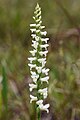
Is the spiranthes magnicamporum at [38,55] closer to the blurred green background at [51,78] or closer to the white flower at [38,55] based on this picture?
the white flower at [38,55]

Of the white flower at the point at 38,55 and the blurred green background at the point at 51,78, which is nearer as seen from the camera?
the white flower at the point at 38,55

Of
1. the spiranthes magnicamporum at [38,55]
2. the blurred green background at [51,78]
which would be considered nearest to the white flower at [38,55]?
the spiranthes magnicamporum at [38,55]

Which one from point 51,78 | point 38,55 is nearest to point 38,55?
point 38,55

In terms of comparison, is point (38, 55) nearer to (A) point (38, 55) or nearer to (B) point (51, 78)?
(A) point (38, 55)

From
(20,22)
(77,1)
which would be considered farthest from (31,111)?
(77,1)

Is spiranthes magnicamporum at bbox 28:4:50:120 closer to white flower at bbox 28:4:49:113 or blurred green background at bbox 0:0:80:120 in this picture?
white flower at bbox 28:4:49:113

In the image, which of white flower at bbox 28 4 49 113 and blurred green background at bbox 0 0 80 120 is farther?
blurred green background at bbox 0 0 80 120

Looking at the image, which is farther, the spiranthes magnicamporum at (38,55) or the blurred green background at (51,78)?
the blurred green background at (51,78)

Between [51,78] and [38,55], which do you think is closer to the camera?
[38,55]

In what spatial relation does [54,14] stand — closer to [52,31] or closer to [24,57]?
[52,31]

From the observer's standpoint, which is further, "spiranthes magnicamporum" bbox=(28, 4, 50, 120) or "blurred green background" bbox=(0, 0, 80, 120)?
"blurred green background" bbox=(0, 0, 80, 120)

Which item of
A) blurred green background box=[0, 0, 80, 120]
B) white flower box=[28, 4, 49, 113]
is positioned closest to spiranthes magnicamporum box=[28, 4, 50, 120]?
white flower box=[28, 4, 49, 113]
